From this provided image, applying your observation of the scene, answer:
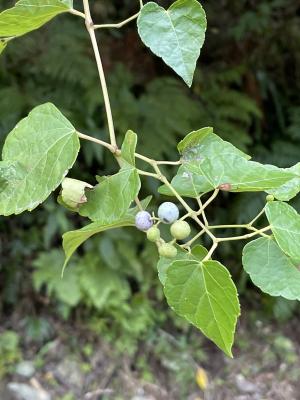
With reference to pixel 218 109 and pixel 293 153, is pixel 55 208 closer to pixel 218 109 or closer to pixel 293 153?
pixel 218 109

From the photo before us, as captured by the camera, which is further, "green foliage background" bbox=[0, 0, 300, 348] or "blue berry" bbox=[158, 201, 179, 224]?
"green foliage background" bbox=[0, 0, 300, 348]

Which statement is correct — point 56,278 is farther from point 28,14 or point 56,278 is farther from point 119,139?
point 28,14

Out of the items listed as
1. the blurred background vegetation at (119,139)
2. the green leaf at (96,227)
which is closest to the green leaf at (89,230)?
the green leaf at (96,227)

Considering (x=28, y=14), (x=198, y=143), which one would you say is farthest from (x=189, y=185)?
(x=28, y=14)

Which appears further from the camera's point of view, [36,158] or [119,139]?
[119,139]

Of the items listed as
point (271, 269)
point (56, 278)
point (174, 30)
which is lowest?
point (56, 278)

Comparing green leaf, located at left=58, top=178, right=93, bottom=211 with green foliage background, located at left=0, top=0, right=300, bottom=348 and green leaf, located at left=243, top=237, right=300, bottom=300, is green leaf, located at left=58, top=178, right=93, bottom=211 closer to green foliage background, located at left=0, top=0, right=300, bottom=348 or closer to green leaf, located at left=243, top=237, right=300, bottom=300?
green leaf, located at left=243, top=237, right=300, bottom=300

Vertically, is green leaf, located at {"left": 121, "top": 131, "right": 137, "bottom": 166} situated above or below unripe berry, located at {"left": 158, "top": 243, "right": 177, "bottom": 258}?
above

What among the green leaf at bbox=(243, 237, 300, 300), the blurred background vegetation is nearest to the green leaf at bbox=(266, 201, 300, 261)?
the green leaf at bbox=(243, 237, 300, 300)
